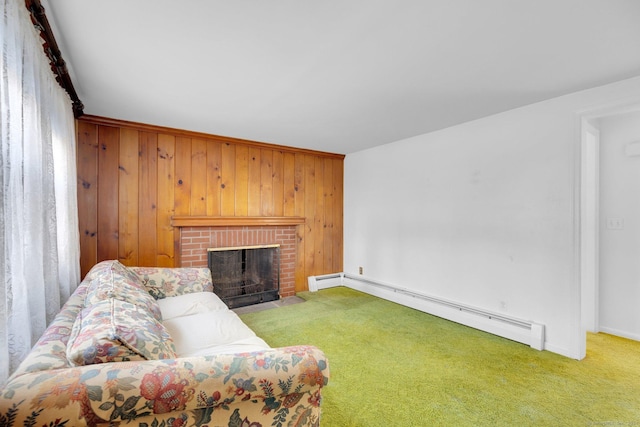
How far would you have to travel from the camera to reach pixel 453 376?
212cm

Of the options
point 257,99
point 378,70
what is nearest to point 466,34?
point 378,70

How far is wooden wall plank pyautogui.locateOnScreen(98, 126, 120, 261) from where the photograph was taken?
3.06m

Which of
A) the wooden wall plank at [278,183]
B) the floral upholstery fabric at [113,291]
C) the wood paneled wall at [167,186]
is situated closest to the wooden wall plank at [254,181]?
the wood paneled wall at [167,186]

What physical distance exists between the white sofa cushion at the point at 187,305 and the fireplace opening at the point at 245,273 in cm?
112

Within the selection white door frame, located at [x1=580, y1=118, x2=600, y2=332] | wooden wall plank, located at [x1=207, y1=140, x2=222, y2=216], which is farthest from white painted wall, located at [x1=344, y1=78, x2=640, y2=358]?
wooden wall plank, located at [x1=207, y1=140, x2=222, y2=216]

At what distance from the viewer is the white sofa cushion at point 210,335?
163 centimetres

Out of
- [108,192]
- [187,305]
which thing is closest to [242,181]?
[108,192]

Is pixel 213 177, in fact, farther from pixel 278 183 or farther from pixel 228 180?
pixel 278 183

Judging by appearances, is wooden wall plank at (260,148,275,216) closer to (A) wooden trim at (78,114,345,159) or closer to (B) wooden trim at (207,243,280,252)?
(A) wooden trim at (78,114,345,159)

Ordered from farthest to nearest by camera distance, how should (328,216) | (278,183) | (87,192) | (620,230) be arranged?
(328,216), (278,183), (87,192), (620,230)

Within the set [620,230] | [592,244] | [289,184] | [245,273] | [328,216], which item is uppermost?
[289,184]

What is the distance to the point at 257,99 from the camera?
249cm

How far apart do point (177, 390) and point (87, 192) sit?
297 centimetres

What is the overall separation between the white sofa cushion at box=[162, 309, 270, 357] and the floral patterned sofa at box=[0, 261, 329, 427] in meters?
0.38
